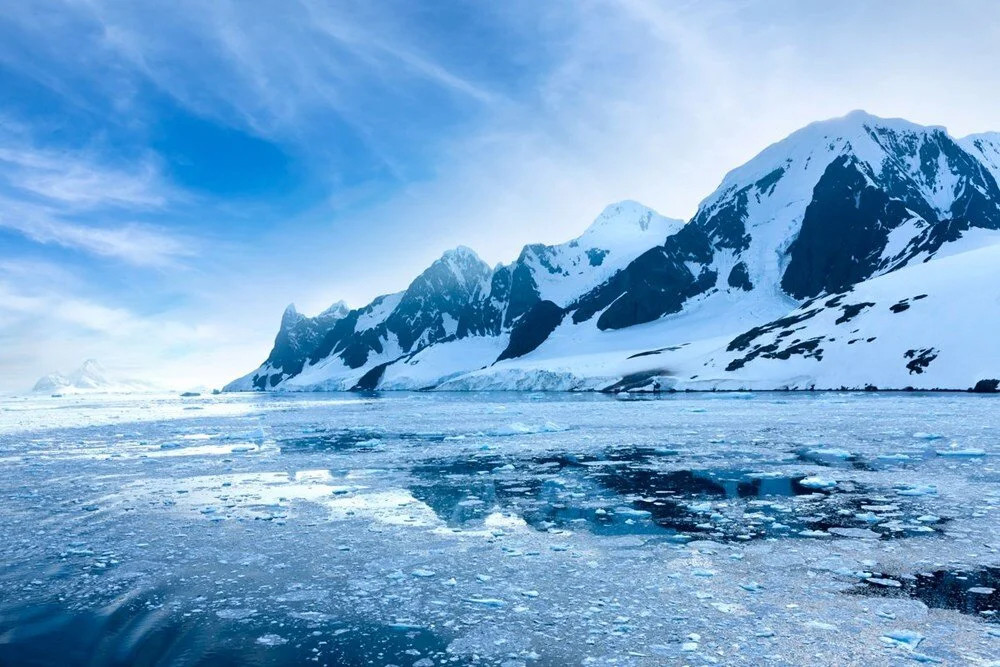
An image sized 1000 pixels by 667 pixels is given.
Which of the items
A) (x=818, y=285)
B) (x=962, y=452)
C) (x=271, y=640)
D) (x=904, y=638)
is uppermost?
(x=818, y=285)

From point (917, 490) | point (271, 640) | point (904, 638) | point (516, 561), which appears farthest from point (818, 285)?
point (271, 640)

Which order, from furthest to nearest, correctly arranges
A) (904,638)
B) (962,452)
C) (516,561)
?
(962,452)
(516,561)
(904,638)

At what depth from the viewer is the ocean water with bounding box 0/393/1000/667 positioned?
6895 millimetres

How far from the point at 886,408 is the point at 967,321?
37609 millimetres

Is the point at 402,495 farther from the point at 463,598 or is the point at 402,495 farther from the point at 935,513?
the point at 935,513

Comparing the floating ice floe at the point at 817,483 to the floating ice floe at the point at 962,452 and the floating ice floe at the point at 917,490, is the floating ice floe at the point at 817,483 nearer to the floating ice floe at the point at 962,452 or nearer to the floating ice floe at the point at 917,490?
the floating ice floe at the point at 917,490

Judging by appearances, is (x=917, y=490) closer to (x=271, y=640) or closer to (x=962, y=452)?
(x=962, y=452)

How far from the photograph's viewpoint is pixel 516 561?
1025 cm

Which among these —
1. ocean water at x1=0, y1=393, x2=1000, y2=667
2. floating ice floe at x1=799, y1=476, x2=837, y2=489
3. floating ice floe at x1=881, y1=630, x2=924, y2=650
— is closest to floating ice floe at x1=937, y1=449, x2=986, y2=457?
ocean water at x1=0, y1=393, x2=1000, y2=667

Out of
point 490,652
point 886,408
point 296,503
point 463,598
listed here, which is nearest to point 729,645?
point 490,652

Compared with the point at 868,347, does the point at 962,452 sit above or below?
below

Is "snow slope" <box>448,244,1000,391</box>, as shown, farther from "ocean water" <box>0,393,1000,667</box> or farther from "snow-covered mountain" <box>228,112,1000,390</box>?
"ocean water" <box>0,393,1000,667</box>

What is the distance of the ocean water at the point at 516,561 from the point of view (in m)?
6.89

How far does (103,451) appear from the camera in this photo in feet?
93.5
